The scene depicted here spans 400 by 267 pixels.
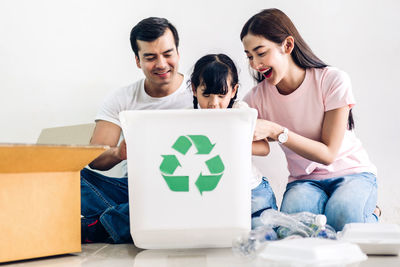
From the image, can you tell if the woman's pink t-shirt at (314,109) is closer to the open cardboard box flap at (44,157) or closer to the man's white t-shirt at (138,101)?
the man's white t-shirt at (138,101)

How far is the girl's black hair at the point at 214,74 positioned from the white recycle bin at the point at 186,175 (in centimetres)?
39

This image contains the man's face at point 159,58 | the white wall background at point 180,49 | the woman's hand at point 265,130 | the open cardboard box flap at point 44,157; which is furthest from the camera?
the white wall background at point 180,49

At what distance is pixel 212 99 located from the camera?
151cm

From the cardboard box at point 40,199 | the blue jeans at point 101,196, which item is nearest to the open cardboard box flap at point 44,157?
the cardboard box at point 40,199

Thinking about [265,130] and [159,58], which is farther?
[159,58]

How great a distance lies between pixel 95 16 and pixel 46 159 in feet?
3.76

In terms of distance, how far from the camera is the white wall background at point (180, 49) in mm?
1995

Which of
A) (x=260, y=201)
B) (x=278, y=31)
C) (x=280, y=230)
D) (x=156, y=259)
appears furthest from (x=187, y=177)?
(x=278, y=31)

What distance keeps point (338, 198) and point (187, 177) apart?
1.88ft

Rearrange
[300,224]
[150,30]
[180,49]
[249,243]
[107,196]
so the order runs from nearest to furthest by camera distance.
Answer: [249,243], [300,224], [107,196], [150,30], [180,49]

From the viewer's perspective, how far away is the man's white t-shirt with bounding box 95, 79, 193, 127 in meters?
1.71

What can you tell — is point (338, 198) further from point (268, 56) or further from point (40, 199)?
point (40, 199)

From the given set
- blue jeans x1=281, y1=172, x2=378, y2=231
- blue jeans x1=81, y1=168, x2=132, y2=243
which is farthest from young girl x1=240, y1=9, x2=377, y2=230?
blue jeans x1=81, y1=168, x2=132, y2=243

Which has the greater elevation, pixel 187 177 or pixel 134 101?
pixel 134 101
